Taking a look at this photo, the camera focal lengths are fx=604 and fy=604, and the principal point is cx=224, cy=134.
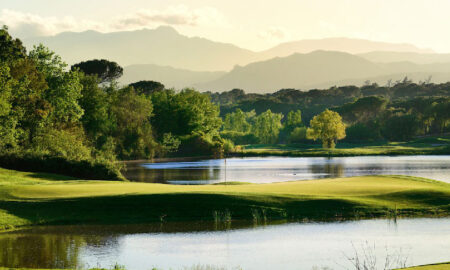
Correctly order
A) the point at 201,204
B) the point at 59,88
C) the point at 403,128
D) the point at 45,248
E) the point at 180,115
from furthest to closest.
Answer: the point at 403,128
the point at 180,115
the point at 59,88
the point at 201,204
the point at 45,248

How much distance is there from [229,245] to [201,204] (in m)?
8.71

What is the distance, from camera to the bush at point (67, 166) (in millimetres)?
54000

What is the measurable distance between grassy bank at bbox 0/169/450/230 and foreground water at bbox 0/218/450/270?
6.03 ft

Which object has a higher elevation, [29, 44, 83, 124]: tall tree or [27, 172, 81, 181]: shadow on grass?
[29, 44, 83, 124]: tall tree

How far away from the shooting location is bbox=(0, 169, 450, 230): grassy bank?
33.4 metres

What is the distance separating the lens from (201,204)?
3497cm

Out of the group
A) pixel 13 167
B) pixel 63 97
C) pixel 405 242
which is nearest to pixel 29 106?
pixel 63 97

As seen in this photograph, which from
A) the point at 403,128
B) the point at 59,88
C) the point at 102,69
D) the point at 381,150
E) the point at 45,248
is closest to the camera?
the point at 45,248

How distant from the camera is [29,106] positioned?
71.6m

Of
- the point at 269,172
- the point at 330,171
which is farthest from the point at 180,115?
the point at 330,171

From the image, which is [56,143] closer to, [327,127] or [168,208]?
[168,208]

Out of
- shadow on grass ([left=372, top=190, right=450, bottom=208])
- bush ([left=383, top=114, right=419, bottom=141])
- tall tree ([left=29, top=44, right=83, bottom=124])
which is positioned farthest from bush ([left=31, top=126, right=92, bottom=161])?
bush ([left=383, top=114, right=419, bottom=141])

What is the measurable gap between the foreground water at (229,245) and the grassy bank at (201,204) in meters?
1.84

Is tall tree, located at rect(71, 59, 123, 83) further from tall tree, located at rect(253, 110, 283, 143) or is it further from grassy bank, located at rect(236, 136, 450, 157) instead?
tall tree, located at rect(253, 110, 283, 143)
